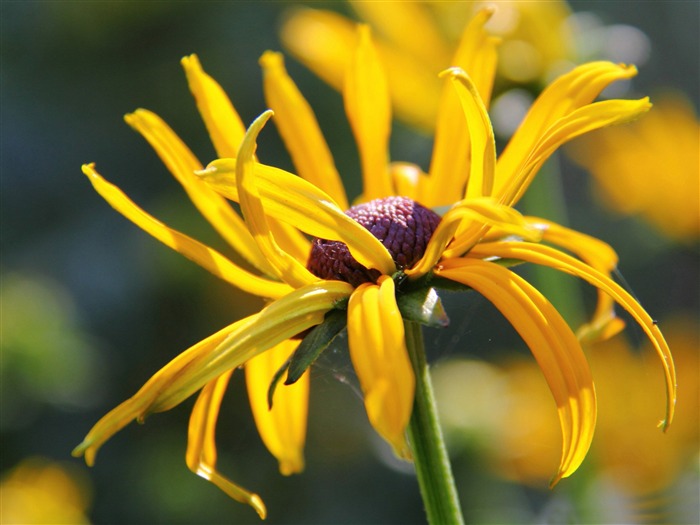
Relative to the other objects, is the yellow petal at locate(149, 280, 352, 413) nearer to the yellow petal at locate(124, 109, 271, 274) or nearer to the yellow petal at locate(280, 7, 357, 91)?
the yellow petal at locate(124, 109, 271, 274)

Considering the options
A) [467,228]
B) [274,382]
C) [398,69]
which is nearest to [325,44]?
[398,69]

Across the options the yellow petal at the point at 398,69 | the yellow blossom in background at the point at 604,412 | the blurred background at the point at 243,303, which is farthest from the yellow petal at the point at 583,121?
the yellow petal at the point at 398,69

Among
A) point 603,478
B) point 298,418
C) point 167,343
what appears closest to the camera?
point 298,418

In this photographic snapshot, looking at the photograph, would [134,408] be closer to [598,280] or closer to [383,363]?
[383,363]

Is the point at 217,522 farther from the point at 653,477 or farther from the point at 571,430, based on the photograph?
the point at 571,430

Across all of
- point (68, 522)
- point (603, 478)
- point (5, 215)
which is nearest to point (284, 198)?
point (603, 478)

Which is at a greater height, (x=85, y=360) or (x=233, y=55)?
(x=233, y=55)

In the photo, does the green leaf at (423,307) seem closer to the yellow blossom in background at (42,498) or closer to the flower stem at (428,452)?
the flower stem at (428,452)

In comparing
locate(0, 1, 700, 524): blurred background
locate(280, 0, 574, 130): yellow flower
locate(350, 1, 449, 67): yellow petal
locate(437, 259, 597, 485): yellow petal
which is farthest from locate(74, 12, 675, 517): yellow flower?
locate(350, 1, 449, 67): yellow petal
